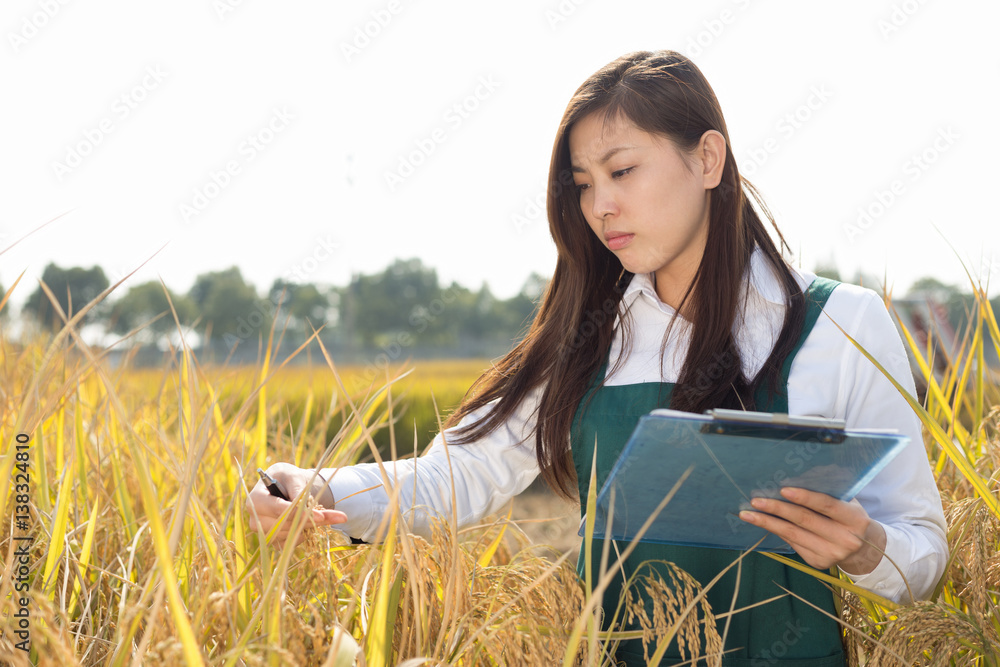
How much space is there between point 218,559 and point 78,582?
0.62 metres

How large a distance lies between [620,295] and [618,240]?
284mm

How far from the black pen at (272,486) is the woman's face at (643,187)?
0.95m

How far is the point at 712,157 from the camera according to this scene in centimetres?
174

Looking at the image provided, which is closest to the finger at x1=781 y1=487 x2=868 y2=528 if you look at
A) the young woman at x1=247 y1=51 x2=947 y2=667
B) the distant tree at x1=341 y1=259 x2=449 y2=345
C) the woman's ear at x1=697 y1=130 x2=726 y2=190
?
the young woman at x1=247 y1=51 x2=947 y2=667

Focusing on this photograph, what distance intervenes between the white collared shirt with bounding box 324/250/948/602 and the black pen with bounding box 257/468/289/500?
4.7 inches

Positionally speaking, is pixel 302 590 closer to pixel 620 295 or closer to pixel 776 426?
pixel 776 426

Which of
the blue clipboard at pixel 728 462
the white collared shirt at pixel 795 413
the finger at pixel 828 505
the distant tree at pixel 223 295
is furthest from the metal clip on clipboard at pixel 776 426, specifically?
the distant tree at pixel 223 295

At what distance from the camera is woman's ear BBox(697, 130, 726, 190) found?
1720 millimetres

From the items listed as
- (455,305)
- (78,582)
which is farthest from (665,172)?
(455,305)

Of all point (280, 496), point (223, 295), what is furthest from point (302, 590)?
point (223, 295)

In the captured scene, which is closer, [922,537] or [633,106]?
[922,537]

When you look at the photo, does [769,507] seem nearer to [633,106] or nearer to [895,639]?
[895,639]

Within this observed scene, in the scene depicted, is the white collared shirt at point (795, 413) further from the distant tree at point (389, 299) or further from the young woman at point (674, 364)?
the distant tree at point (389, 299)

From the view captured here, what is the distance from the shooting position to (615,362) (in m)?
1.78
